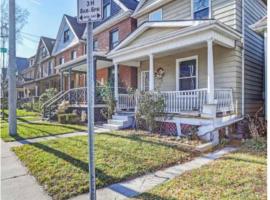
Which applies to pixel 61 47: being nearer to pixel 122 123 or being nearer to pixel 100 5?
pixel 122 123

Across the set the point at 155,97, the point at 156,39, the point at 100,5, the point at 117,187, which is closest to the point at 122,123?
the point at 155,97

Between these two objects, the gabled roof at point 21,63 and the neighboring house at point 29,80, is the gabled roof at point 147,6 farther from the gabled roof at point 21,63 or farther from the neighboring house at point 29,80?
the gabled roof at point 21,63

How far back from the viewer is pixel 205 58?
1084 centimetres

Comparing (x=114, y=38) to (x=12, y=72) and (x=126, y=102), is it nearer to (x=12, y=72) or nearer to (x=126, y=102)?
(x=126, y=102)

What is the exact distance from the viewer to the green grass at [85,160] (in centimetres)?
452

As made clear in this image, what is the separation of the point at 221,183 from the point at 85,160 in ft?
10.3

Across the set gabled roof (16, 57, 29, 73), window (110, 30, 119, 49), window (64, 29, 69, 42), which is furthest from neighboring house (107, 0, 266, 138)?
gabled roof (16, 57, 29, 73)

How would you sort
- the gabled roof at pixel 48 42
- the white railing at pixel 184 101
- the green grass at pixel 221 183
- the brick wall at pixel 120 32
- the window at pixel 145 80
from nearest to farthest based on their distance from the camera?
1. the green grass at pixel 221 183
2. the white railing at pixel 184 101
3. the window at pixel 145 80
4. the brick wall at pixel 120 32
5. the gabled roof at pixel 48 42

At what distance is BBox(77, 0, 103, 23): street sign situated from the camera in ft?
9.59

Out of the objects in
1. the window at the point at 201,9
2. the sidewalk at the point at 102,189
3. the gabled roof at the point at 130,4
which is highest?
the gabled roof at the point at 130,4

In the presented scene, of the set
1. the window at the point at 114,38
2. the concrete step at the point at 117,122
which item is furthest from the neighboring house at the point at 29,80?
the concrete step at the point at 117,122

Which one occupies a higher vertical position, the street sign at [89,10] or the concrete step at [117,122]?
the street sign at [89,10]

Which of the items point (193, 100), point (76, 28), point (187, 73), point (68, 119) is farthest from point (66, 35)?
point (193, 100)

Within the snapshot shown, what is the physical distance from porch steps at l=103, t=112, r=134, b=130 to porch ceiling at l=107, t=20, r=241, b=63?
2.88m
